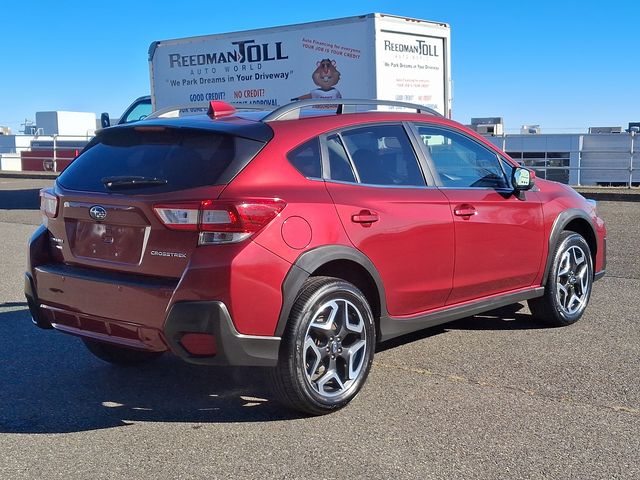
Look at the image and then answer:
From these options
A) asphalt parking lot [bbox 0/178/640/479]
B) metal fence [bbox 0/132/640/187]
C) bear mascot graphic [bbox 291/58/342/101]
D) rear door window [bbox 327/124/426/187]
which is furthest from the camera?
metal fence [bbox 0/132/640/187]

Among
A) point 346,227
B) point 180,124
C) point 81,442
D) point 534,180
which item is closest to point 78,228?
point 180,124

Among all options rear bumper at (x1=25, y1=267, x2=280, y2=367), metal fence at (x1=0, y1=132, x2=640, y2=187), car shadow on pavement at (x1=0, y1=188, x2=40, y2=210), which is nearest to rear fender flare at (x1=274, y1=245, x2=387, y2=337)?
rear bumper at (x1=25, y1=267, x2=280, y2=367)

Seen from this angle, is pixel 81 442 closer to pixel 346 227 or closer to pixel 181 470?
pixel 181 470

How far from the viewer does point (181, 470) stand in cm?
357

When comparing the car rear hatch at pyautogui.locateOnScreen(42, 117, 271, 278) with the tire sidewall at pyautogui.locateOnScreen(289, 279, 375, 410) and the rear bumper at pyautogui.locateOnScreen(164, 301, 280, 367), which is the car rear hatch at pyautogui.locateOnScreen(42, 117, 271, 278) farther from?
the tire sidewall at pyautogui.locateOnScreen(289, 279, 375, 410)

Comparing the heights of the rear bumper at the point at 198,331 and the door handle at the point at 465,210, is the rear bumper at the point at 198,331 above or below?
below

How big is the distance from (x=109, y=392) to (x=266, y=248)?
61.6 inches

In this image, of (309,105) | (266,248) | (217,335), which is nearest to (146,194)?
(266,248)

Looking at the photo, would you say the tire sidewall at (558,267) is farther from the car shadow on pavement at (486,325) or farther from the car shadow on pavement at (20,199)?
the car shadow on pavement at (20,199)

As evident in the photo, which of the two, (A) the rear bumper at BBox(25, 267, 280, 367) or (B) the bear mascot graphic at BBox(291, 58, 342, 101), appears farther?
(B) the bear mascot graphic at BBox(291, 58, 342, 101)

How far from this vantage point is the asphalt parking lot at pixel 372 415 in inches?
142

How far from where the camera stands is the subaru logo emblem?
419cm

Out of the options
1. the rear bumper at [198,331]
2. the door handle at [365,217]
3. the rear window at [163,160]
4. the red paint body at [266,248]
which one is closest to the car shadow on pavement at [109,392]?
the rear bumper at [198,331]

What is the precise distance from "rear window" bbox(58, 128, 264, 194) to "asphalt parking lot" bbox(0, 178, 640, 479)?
1271 mm
